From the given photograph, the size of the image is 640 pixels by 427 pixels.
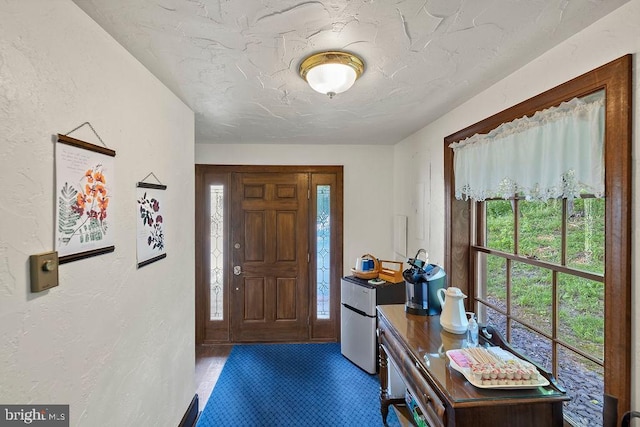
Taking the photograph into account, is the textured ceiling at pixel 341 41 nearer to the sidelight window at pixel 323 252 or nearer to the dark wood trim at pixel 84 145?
the dark wood trim at pixel 84 145

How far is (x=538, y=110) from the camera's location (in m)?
1.41

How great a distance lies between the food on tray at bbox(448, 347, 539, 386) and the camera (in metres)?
1.17

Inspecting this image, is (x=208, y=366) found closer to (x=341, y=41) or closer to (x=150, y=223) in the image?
(x=150, y=223)

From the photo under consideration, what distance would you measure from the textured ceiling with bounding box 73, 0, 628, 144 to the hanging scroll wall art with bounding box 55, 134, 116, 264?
0.51 metres

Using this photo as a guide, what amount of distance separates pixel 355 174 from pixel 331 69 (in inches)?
83.3

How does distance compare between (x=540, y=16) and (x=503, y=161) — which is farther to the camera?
(x=503, y=161)

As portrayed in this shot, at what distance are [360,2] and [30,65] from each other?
3.45ft

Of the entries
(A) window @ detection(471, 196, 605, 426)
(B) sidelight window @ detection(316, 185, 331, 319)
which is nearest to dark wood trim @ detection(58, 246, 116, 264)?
(A) window @ detection(471, 196, 605, 426)

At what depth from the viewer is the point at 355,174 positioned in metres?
3.48

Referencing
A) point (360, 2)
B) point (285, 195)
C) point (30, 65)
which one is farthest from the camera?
point (285, 195)

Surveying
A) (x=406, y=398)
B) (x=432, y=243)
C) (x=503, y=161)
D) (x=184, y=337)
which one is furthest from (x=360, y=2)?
(x=406, y=398)

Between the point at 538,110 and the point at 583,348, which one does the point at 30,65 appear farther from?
the point at 583,348

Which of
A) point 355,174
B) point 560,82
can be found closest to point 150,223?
point 560,82

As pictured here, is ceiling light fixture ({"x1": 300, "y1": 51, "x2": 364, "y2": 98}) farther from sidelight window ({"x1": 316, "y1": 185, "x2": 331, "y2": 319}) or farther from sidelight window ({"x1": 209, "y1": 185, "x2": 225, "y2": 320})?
sidelight window ({"x1": 209, "y1": 185, "x2": 225, "y2": 320})
